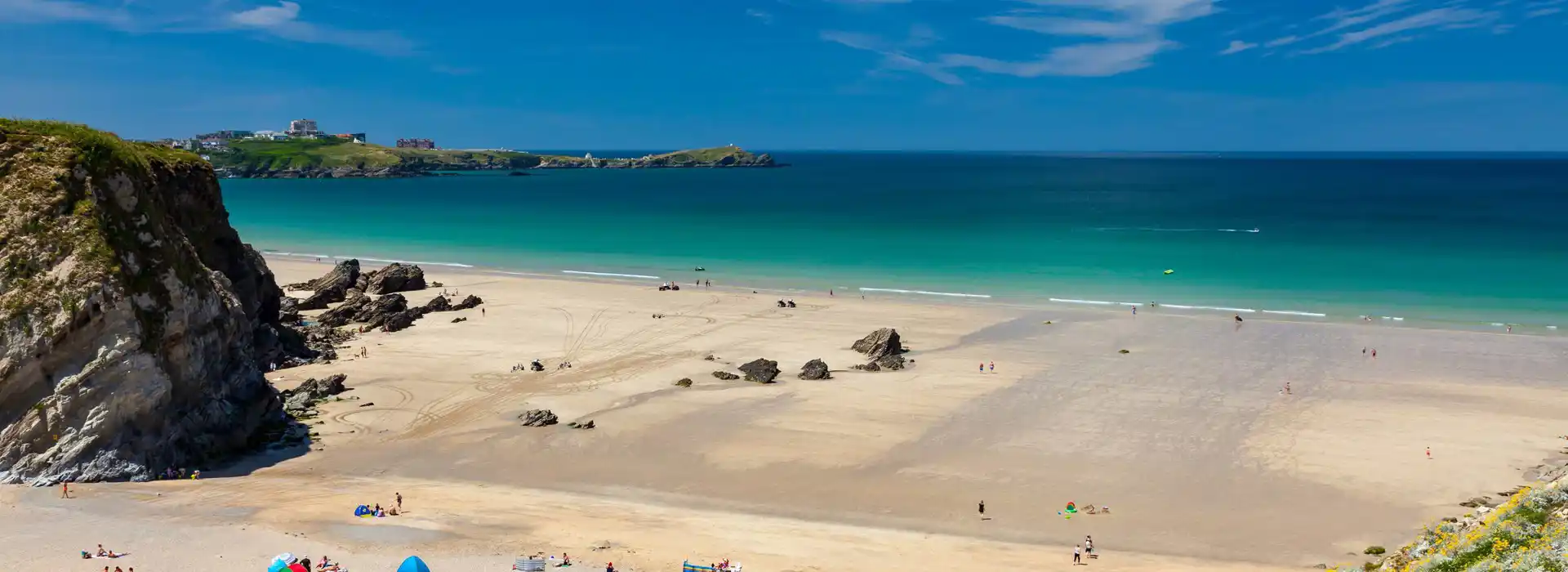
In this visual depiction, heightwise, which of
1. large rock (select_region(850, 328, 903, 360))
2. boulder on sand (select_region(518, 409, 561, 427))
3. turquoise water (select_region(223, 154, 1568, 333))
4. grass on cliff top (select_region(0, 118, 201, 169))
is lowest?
boulder on sand (select_region(518, 409, 561, 427))

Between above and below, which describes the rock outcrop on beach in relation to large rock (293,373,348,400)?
above

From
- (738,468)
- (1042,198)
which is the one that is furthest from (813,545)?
(1042,198)

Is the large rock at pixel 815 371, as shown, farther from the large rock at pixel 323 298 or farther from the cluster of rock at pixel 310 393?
the large rock at pixel 323 298

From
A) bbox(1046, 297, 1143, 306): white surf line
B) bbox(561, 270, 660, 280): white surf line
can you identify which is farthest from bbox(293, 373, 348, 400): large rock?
bbox(1046, 297, 1143, 306): white surf line

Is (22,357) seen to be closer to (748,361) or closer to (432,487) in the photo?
(432,487)

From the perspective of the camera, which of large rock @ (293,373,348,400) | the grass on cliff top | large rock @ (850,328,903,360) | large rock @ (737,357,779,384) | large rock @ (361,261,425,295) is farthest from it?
large rock @ (361,261,425,295)

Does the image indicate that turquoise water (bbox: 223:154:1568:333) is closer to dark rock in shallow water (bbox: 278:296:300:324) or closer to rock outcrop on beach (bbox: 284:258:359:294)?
rock outcrop on beach (bbox: 284:258:359:294)
